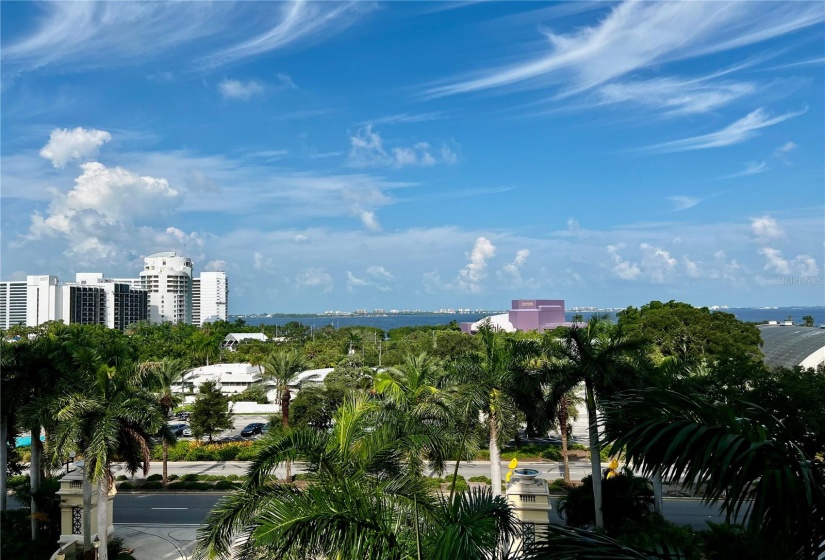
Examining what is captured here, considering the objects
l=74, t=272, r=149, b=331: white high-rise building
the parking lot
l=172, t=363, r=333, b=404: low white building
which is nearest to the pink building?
l=172, t=363, r=333, b=404: low white building

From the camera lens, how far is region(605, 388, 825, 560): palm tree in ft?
13.1

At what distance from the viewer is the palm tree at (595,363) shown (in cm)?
1702

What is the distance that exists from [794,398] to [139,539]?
2031 cm

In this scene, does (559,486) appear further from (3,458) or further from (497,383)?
(3,458)

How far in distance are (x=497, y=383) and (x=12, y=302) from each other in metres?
188

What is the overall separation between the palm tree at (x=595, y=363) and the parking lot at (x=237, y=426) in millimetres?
24624

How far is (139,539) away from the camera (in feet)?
66.1

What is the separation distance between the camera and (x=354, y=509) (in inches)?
258

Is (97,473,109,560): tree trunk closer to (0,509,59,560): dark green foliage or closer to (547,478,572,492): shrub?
(0,509,59,560): dark green foliage

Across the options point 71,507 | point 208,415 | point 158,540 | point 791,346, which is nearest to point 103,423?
point 71,507

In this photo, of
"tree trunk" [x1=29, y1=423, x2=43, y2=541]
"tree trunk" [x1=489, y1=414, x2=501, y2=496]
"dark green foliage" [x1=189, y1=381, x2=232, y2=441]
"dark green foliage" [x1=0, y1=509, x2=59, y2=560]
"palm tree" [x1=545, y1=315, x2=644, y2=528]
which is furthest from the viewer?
"dark green foliage" [x1=189, y1=381, x2=232, y2=441]

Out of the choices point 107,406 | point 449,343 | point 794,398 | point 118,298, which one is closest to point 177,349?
point 449,343

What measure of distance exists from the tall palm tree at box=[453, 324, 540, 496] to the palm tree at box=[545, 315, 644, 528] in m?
0.82

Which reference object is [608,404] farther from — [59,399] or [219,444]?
[219,444]
